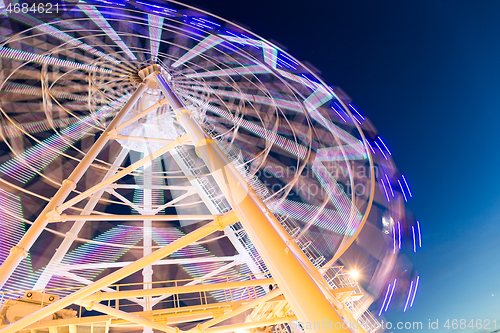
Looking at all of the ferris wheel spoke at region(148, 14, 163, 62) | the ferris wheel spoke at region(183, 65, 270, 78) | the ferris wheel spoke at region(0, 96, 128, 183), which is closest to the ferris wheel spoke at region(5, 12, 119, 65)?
the ferris wheel spoke at region(148, 14, 163, 62)

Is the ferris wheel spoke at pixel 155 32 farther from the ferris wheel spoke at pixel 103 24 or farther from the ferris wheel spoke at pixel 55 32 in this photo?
the ferris wheel spoke at pixel 55 32

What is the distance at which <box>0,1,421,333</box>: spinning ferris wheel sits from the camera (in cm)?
592

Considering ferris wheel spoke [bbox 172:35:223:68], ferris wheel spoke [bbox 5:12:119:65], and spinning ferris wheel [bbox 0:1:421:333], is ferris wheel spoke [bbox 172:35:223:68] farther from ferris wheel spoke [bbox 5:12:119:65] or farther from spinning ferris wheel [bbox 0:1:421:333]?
ferris wheel spoke [bbox 5:12:119:65]

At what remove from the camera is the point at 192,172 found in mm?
14844

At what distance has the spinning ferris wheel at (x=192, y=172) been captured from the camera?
5.92 meters

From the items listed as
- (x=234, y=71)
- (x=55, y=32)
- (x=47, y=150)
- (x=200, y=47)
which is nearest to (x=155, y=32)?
(x=200, y=47)

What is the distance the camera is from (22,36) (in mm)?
7852

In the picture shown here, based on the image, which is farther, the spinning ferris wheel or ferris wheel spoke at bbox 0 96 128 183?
ferris wheel spoke at bbox 0 96 128 183

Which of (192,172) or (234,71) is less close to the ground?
(192,172)

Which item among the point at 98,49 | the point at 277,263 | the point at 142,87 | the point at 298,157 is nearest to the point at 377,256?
the point at 298,157

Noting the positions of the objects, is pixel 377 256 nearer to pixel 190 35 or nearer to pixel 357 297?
pixel 357 297

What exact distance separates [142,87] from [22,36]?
11.4 feet

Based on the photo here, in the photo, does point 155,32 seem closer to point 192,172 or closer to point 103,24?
point 103,24

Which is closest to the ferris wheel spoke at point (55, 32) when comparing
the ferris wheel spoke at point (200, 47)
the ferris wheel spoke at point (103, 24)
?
the ferris wheel spoke at point (103, 24)
